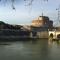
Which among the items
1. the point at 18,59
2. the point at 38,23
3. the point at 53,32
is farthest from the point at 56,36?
the point at 18,59

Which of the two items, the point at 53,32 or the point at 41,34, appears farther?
the point at 41,34

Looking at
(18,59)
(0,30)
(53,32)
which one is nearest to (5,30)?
(0,30)

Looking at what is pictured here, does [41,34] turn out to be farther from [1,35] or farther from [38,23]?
[1,35]

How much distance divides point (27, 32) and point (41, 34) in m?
2.50

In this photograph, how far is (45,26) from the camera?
43094 millimetres

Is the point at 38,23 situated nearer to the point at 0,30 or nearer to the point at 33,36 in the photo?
the point at 33,36

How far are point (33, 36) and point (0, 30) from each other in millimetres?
6120

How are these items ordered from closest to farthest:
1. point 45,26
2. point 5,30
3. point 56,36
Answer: point 56,36 < point 5,30 < point 45,26

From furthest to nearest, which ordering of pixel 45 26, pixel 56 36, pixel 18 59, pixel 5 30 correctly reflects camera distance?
pixel 45 26, pixel 5 30, pixel 56 36, pixel 18 59

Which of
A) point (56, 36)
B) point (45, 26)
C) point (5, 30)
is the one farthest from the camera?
point (45, 26)

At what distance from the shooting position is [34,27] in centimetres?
4366

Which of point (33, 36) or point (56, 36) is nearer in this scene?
point (56, 36)

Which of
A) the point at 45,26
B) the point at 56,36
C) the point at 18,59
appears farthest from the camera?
the point at 45,26

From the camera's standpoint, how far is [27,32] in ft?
138
